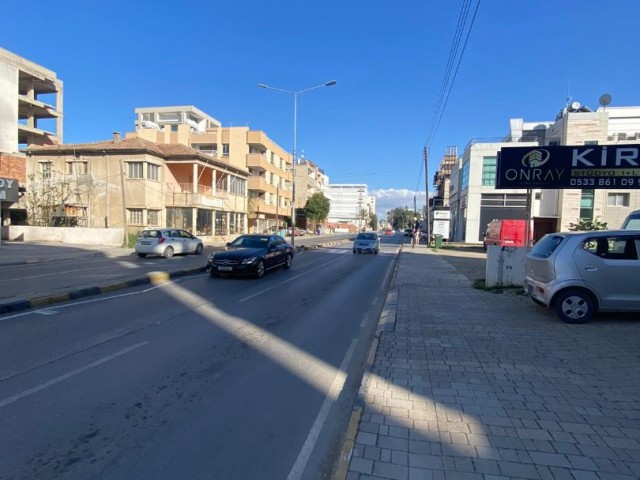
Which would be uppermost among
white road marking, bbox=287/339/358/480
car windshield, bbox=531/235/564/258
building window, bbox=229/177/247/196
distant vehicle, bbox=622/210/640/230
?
building window, bbox=229/177/247/196

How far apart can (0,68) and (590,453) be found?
53.7 metres

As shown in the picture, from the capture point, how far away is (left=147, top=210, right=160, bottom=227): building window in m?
34.2

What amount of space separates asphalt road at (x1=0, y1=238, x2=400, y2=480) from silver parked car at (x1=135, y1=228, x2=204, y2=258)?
1253cm

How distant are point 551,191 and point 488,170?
242 inches

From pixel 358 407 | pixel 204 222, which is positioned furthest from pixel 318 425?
Result: pixel 204 222

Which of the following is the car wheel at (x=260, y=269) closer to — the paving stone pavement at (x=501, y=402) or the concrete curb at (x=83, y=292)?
the concrete curb at (x=83, y=292)

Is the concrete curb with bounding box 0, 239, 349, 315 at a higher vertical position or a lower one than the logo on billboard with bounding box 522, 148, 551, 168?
lower

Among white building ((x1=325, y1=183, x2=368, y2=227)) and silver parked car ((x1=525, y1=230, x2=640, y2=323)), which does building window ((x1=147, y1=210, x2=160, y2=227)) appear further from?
white building ((x1=325, y1=183, x2=368, y2=227))

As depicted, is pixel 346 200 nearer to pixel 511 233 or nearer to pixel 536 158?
pixel 511 233

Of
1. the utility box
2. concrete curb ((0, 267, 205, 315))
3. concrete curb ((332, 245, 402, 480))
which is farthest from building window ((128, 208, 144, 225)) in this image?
concrete curb ((332, 245, 402, 480))

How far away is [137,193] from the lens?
33.2 metres

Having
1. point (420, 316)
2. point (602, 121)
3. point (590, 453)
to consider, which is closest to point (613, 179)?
point (420, 316)

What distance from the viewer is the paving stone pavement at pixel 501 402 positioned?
3.01 metres

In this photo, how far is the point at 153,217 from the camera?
113 ft
